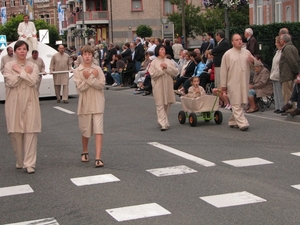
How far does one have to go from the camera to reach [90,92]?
1122cm

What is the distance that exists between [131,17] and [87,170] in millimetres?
68799

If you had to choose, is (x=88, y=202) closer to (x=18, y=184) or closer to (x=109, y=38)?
(x=18, y=184)

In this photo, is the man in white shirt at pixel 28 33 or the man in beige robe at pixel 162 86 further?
the man in white shirt at pixel 28 33

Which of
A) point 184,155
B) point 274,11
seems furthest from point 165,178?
point 274,11

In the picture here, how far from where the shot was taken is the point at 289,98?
17250mm

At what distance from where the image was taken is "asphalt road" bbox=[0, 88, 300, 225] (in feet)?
25.5

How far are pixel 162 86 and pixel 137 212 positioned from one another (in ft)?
25.3

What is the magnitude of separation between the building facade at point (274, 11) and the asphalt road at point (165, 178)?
17.7 meters

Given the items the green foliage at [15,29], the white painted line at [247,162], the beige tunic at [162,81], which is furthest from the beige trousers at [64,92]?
the green foliage at [15,29]

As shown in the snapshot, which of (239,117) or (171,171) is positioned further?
(239,117)

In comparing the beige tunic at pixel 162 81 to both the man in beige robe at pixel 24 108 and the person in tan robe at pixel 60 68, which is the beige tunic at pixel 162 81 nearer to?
the man in beige robe at pixel 24 108

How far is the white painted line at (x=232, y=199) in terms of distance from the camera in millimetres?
8109

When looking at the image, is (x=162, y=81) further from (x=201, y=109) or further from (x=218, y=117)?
(x=218, y=117)

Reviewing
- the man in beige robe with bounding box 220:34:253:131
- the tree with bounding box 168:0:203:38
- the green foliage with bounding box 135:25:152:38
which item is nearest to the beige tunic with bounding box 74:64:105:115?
the man in beige robe with bounding box 220:34:253:131
